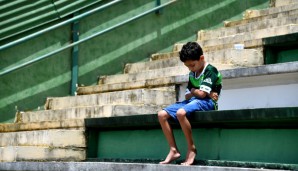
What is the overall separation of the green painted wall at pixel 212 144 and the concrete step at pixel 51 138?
0.42 feet

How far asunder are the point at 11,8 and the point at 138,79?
65.9 inches

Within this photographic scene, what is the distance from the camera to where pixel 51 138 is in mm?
6012

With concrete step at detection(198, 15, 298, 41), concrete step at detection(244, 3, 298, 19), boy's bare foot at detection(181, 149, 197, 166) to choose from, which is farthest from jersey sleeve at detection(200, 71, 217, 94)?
concrete step at detection(244, 3, 298, 19)

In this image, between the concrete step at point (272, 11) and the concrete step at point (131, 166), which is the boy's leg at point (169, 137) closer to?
the concrete step at point (131, 166)

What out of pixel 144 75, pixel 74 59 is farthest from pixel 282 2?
pixel 74 59

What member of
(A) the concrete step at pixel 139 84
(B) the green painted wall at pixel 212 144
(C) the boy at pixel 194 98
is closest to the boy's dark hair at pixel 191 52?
(C) the boy at pixel 194 98

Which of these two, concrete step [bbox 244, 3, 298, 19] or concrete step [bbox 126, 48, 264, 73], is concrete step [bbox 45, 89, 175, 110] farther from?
concrete step [bbox 244, 3, 298, 19]

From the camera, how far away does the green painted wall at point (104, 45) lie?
7453 millimetres

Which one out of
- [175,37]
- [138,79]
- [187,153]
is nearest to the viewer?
[187,153]

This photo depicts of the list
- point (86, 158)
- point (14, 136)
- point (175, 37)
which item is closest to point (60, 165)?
point (86, 158)

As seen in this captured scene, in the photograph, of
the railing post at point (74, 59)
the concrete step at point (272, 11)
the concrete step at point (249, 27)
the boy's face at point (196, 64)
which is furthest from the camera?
the railing post at point (74, 59)

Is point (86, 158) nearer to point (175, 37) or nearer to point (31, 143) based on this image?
point (31, 143)

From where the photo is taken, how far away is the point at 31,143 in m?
6.20

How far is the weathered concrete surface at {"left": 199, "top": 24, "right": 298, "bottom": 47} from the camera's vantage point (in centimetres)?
664
